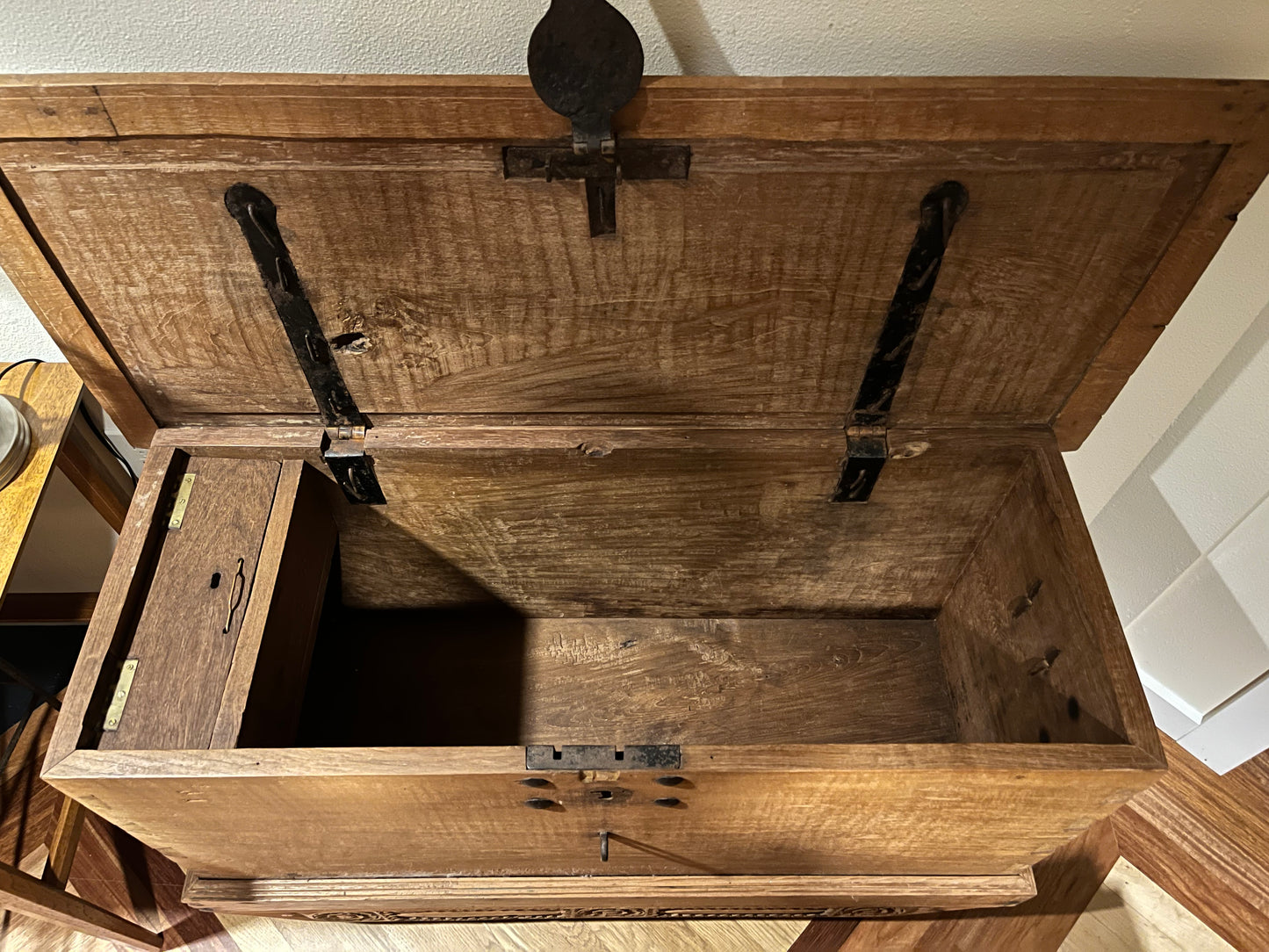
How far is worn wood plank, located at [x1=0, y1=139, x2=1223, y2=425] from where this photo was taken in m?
0.89

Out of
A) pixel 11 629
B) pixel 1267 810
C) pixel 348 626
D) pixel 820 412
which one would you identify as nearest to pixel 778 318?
pixel 820 412

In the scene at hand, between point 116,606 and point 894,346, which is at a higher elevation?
point 894,346

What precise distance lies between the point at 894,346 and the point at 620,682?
711mm

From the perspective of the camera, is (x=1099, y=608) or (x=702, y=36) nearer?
(x=702, y=36)

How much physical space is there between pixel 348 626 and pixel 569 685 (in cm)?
39

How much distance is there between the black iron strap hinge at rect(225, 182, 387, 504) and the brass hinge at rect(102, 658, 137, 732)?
0.34 meters

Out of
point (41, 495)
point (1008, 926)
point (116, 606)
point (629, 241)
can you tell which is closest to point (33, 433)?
point (41, 495)

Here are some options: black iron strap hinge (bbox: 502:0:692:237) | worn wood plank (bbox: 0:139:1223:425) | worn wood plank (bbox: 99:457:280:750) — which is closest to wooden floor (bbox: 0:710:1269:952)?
worn wood plank (bbox: 99:457:280:750)

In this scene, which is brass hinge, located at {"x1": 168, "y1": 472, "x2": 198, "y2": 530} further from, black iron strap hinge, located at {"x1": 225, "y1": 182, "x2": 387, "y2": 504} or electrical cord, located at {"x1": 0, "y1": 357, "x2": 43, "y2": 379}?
electrical cord, located at {"x1": 0, "y1": 357, "x2": 43, "y2": 379}

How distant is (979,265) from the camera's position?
989mm

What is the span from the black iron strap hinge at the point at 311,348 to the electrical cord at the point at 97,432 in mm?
495

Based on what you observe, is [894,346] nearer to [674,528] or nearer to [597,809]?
[674,528]

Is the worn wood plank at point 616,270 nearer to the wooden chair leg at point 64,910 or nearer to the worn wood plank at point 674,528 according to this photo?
the worn wood plank at point 674,528

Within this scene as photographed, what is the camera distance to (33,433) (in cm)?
123
